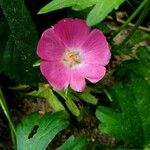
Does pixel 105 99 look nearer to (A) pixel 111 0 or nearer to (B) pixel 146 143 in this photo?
(B) pixel 146 143

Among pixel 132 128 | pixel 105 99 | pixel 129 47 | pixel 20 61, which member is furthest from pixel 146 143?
pixel 20 61

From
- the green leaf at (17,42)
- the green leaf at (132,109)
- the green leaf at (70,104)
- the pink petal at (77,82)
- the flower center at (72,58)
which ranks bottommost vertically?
the green leaf at (132,109)

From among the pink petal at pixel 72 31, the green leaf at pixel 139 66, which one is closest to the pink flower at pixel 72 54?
the pink petal at pixel 72 31

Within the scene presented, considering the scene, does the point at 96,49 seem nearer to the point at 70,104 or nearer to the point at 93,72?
the point at 93,72

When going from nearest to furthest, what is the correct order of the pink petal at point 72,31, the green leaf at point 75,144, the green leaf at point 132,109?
1. the pink petal at point 72,31
2. the green leaf at point 75,144
3. the green leaf at point 132,109

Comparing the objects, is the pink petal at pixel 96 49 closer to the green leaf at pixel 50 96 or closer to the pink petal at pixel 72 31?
the pink petal at pixel 72 31

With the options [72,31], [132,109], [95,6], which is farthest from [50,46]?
[132,109]

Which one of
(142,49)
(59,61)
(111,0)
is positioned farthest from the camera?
(142,49)
